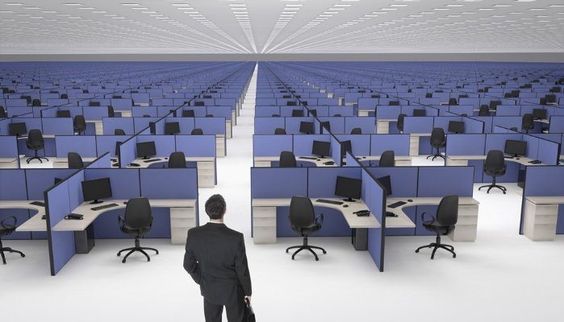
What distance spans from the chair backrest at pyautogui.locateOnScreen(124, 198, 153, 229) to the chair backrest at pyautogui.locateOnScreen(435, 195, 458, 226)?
12.7ft

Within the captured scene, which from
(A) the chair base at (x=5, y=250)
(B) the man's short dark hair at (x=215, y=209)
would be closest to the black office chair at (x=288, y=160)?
(A) the chair base at (x=5, y=250)

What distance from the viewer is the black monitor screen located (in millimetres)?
10805

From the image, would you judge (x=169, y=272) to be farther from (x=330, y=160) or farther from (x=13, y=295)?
(x=330, y=160)

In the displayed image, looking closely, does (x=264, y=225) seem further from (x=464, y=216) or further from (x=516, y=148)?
(x=516, y=148)

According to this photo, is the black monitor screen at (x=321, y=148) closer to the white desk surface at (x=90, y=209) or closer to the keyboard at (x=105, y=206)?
the white desk surface at (x=90, y=209)

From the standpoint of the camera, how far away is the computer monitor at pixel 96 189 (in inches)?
298

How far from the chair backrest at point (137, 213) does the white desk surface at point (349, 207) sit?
1575 millimetres

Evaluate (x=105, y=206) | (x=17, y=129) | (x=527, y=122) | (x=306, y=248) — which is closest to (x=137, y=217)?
(x=105, y=206)

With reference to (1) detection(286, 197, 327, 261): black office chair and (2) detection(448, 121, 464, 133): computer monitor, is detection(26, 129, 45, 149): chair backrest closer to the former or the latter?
(1) detection(286, 197, 327, 261): black office chair

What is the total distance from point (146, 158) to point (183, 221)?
363 cm

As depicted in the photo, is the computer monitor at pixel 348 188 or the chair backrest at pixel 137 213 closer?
the chair backrest at pixel 137 213

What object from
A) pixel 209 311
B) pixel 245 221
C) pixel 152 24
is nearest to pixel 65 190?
pixel 245 221

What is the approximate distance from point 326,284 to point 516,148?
6.58 metres

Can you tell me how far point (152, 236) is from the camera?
26.1 ft
